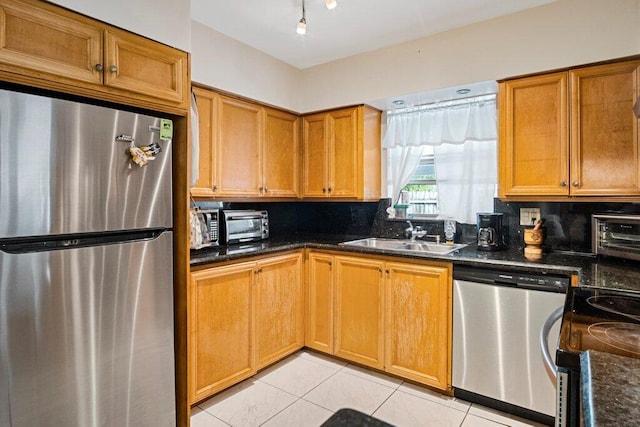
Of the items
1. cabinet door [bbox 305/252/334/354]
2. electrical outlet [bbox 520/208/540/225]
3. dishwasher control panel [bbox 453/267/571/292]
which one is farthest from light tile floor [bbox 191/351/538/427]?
electrical outlet [bbox 520/208/540/225]

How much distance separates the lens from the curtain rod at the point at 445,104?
278 centimetres

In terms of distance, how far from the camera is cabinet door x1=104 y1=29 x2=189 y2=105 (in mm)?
1641

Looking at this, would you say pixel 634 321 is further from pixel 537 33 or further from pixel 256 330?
pixel 256 330

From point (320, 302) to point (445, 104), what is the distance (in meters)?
1.93

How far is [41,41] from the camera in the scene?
4.74 feet

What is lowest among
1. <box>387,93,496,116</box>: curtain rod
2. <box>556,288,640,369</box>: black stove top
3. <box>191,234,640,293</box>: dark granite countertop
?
<box>556,288,640,369</box>: black stove top

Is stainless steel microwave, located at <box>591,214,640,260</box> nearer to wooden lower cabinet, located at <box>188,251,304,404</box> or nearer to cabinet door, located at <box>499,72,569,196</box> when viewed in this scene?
cabinet door, located at <box>499,72,569,196</box>

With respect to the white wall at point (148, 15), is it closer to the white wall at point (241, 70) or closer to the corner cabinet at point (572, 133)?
the white wall at point (241, 70)

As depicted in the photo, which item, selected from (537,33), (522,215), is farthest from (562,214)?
(537,33)

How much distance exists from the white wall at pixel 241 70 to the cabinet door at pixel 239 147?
0.12m

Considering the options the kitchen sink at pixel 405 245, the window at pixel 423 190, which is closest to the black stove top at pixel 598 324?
the kitchen sink at pixel 405 245

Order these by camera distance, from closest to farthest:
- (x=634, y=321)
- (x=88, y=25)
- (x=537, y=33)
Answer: (x=634, y=321) → (x=88, y=25) → (x=537, y=33)

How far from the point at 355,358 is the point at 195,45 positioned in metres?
2.55

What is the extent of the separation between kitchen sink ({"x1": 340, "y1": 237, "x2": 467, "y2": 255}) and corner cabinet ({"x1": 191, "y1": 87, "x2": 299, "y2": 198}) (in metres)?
0.79
